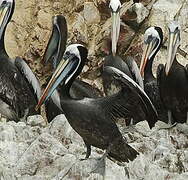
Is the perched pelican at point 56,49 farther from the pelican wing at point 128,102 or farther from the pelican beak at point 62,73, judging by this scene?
the pelican wing at point 128,102

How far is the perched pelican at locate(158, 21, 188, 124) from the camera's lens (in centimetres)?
816

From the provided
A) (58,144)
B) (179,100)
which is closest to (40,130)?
(58,144)

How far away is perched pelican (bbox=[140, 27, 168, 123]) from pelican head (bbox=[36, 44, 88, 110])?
2.19 meters

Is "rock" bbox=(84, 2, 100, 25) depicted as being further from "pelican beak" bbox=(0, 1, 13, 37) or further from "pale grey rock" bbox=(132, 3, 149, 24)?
"pelican beak" bbox=(0, 1, 13, 37)

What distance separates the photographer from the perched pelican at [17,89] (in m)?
8.18

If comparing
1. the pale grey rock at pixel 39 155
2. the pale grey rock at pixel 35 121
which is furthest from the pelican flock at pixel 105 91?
the pale grey rock at pixel 39 155

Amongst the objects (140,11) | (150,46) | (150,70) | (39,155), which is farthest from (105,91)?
(140,11)

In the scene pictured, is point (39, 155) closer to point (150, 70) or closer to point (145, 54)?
point (150, 70)

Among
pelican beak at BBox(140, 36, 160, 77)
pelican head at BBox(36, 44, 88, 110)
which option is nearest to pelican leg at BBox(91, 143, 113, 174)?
pelican head at BBox(36, 44, 88, 110)

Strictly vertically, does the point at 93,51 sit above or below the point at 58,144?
below

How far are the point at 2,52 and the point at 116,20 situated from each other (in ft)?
6.67

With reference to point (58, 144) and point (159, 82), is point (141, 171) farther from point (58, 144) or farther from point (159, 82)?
point (159, 82)

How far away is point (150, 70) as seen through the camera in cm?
896

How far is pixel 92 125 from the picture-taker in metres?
6.34
